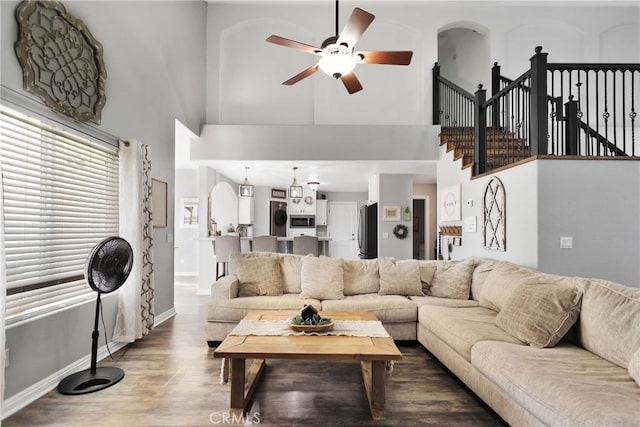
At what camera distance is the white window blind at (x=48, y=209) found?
2.30m

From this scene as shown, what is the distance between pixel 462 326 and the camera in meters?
2.67

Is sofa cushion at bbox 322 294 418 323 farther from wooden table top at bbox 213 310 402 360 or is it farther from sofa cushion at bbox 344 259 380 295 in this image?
wooden table top at bbox 213 310 402 360

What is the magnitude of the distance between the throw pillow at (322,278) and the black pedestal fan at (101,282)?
5.53 feet

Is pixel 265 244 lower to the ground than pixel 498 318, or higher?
higher

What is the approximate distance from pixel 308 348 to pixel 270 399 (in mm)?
521

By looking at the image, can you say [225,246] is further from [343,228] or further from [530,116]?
[343,228]

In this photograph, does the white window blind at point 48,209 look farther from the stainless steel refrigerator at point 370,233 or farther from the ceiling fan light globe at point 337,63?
the stainless steel refrigerator at point 370,233

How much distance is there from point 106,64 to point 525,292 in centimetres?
401

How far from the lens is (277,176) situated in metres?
8.12

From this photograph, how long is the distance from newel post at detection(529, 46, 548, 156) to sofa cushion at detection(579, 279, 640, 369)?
1.62 m

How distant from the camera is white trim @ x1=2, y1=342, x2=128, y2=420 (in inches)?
87.7

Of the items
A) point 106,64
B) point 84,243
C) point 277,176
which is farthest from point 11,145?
point 277,176

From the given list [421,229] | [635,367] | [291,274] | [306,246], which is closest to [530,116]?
[635,367]

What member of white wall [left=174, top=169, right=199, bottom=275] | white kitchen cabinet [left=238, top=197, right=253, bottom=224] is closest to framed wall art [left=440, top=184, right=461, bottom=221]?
white kitchen cabinet [left=238, top=197, right=253, bottom=224]
